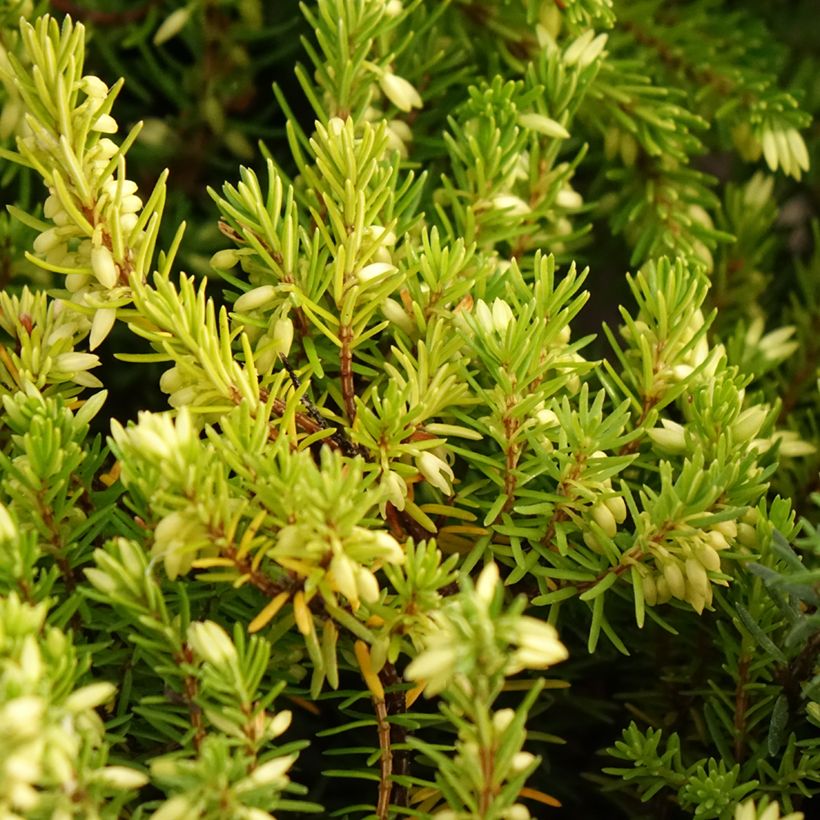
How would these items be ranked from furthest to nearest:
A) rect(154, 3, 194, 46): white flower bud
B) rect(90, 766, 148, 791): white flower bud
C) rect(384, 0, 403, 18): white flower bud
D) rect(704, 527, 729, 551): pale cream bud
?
1. rect(154, 3, 194, 46): white flower bud
2. rect(384, 0, 403, 18): white flower bud
3. rect(704, 527, 729, 551): pale cream bud
4. rect(90, 766, 148, 791): white flower bud

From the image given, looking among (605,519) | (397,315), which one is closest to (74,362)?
(397,315)

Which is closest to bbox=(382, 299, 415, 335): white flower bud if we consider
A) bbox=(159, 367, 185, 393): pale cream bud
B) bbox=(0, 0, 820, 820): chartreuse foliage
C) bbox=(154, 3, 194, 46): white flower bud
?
bbox=(0, 0, 820, 820): chartreuse foliage

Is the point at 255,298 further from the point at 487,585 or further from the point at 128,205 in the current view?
the point at 487,585

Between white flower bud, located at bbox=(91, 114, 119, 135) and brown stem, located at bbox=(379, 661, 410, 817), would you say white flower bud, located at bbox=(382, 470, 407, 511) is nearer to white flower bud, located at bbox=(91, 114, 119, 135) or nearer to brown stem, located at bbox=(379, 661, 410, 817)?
brown stem, located at bbox=(379, 661, 410, 817)

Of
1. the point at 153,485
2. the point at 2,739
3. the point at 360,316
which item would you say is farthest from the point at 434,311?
the point at 2,739

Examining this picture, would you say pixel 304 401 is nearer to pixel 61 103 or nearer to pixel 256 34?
pixel 61 103
